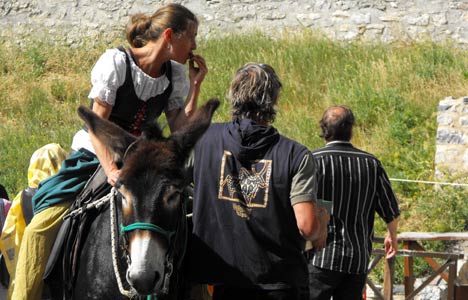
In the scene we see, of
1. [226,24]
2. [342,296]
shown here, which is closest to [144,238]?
[342,296]

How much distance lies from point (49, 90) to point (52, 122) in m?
1.29

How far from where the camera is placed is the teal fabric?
5.34 meters

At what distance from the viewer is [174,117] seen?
5633 millimetres

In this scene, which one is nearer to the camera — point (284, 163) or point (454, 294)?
point (284, 163)

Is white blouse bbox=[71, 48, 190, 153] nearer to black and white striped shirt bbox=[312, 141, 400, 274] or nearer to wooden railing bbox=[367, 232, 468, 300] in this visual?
black and white striped shirt bbox=[312, 141, 400, 274]

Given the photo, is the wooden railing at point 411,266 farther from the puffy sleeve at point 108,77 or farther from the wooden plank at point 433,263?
the puffy sleeve at point 108,77

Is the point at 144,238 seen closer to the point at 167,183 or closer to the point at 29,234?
the point at 167,183

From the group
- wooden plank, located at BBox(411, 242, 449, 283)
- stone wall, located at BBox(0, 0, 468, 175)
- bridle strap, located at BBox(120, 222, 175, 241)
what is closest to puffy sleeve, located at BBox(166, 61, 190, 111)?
bridle strap, located at BBox(120, 222, 175, 241)

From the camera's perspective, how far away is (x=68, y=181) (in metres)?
5.36

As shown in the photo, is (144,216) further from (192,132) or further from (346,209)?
(346,209)

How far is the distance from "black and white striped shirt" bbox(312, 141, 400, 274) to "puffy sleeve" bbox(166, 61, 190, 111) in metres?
1.56

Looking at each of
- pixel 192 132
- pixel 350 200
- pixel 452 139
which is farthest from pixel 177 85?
pixel 452 139

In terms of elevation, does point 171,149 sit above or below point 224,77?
below

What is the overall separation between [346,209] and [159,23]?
86.7 inches
